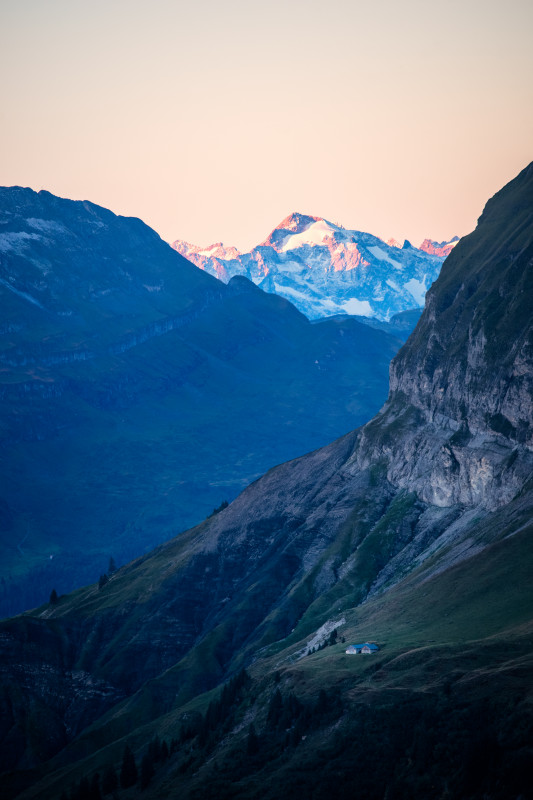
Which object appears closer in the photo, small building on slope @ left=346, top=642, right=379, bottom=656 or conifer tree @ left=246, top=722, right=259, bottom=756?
conifer tree @ left=246, top=722, right=259, bottom=756

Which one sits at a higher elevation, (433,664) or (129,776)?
(129,776)

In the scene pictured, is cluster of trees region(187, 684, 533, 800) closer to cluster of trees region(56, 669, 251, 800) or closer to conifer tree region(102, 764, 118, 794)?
cluster of trees region(56, 669, 251, 800)

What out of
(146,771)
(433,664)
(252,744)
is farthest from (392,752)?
(146,771)

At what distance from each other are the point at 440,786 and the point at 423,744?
942 centimetres

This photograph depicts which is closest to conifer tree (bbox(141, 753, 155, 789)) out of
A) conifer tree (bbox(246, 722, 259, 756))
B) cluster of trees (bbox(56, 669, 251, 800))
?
cluster of trees (bbox(56, 669, 251, 800))

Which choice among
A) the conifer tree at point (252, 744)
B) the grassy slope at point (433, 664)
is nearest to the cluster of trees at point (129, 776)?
the grassy slope at point (433, 664)

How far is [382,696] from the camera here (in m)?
148

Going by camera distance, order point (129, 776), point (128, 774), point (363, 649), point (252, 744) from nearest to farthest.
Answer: point (252, 744) < point (129, 776) < point (128, 774) < point (363, 649)


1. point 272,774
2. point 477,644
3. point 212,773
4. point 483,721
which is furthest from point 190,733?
point 483,721

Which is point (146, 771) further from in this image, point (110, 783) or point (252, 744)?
point (252, 744)

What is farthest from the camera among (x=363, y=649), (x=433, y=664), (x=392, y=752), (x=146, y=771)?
(x=363, y=649)

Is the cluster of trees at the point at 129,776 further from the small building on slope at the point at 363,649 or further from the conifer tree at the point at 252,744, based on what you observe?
the small building on slope at the point at 363,649

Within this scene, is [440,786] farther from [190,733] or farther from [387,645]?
[190,733]

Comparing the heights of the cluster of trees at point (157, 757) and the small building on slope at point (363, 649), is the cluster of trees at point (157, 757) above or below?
→ above
